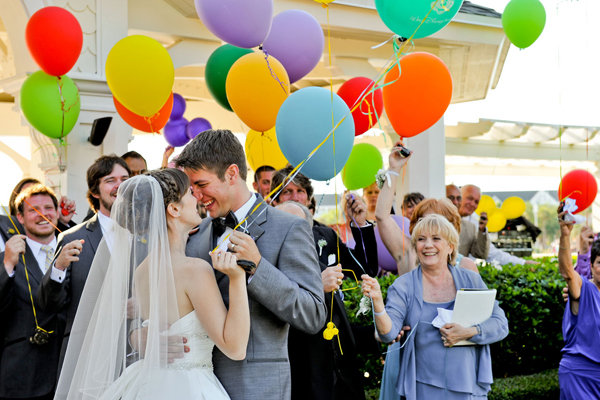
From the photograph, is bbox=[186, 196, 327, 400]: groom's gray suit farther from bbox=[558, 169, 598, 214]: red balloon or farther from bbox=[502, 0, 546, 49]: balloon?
bbox=[502, 0, 546, 49]: balloon

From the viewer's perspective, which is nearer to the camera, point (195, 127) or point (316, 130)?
point (316, 130)

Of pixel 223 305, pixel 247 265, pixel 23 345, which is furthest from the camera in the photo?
pixel 23 345

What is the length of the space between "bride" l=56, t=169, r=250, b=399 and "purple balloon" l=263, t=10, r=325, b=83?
10.1ft

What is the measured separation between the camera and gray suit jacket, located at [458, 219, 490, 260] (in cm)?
707

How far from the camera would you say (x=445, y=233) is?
13.1ft

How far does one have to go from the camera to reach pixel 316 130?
12.6ft

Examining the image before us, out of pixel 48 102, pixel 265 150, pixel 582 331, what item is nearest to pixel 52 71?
pixel 48 102

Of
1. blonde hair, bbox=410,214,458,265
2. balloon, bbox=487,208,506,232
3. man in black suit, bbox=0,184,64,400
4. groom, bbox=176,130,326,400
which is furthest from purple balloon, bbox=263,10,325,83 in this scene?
balloon, bbox=487,208,506,232

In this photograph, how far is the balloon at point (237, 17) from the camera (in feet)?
15.4

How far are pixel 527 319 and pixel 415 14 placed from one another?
128 inches

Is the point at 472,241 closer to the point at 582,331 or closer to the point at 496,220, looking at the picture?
the point at 582,331

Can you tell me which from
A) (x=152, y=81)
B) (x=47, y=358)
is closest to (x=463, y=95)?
(x=152, y=81)

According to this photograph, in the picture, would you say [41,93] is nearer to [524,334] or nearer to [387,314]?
[387,314]

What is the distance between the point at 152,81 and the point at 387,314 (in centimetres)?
323
